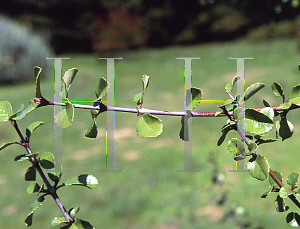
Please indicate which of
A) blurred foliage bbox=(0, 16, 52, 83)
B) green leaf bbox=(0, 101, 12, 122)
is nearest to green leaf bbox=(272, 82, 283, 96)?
green leaf bbox=(0, 101, 12, 122)

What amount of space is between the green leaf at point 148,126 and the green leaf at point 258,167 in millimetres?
160

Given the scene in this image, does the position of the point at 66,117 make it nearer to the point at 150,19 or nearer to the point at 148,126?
the point at 148,126

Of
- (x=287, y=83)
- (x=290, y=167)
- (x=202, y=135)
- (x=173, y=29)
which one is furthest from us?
(x=173, y=29)

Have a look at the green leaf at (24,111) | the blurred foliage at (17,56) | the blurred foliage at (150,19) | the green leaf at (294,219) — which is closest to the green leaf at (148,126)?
the green leaf at (24,111)

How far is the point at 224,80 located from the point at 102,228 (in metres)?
4.78

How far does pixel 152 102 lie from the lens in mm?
5754

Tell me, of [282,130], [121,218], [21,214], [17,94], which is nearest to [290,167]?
[121,218]

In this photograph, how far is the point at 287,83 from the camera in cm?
586

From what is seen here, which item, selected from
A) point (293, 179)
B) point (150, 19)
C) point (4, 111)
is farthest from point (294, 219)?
point (150, 19)

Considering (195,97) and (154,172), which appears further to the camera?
(154,172)

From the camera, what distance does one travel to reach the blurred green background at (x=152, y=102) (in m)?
2.79

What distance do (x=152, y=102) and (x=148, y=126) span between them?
5210mm

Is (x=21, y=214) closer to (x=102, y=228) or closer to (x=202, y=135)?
(x=102, y=228)

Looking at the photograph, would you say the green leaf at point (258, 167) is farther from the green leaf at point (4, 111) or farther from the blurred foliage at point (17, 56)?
the blurred foliage at point (17, 56)
